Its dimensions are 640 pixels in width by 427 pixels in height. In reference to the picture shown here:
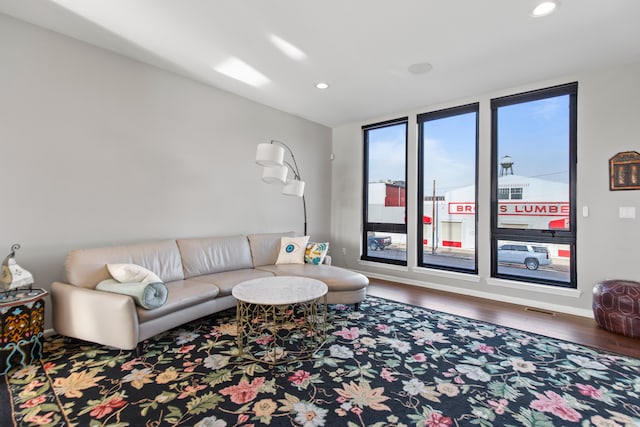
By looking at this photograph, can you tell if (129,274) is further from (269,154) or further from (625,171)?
(625,171)

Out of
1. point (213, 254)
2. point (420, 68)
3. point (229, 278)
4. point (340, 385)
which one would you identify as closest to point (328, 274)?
point (229, 278)

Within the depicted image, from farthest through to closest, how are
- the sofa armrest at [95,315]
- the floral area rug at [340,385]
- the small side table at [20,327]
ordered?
the sofa armrest at [95,315]
the small side table at [20,327]
the floral area rug at [340,385]

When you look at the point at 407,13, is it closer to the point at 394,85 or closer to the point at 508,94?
the point at 394,85

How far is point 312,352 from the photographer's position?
7.89 feet

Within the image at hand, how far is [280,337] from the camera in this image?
2703 millimetres

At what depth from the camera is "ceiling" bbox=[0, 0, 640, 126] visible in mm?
2320

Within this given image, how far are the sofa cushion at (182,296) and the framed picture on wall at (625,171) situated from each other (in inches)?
175

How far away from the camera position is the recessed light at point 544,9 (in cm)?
222

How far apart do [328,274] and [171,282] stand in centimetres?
170

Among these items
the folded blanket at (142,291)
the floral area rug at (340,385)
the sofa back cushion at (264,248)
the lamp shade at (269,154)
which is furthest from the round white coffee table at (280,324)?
the lamp shade at (269,154)

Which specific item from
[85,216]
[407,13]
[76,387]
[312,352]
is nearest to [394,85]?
[407,13]

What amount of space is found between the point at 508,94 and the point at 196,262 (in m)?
4.53

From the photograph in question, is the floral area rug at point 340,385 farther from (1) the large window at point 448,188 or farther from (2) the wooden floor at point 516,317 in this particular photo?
(1) the large window at point 448,188

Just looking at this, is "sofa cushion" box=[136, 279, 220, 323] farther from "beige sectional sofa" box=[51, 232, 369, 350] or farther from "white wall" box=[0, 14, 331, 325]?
"white wall" box=[0, 14, 331, 325]
